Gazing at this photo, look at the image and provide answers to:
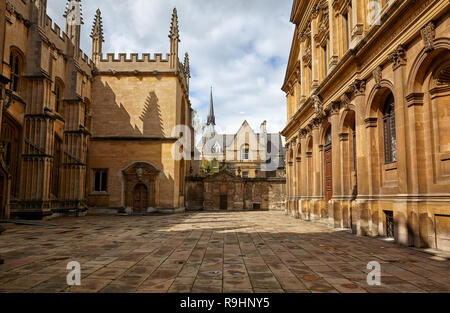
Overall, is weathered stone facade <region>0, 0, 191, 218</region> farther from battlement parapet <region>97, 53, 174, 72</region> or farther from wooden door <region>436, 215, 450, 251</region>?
wooden door <region>436, 215, 450, 251</region>

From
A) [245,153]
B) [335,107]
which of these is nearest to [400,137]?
[335,107]

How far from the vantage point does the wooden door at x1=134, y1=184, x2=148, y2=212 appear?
27.9 m

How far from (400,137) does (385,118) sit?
226 cm

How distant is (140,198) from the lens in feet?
92.1

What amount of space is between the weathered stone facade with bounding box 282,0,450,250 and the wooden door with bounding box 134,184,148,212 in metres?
15.0

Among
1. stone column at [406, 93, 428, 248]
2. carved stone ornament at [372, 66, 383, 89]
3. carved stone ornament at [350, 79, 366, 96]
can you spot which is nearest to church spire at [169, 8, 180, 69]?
carved stone ornament at [350, 79, 366, 96]

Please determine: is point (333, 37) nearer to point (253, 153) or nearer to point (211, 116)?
point (253, 153)

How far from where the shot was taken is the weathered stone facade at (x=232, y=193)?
3731 centimetres

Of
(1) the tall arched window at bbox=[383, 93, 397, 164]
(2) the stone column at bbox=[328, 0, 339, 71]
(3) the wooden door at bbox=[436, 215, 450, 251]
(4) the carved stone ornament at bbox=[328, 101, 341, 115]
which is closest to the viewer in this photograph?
(3) the wooden door at bbox=[436, 215, 450, 251]

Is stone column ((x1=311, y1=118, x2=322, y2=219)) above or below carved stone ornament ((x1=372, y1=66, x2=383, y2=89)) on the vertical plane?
below

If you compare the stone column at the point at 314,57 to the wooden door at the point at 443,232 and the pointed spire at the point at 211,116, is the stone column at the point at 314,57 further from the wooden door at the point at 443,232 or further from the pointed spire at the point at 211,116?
the pointed spire at the point at 211,116

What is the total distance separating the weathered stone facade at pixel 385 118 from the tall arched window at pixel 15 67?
1828 cm

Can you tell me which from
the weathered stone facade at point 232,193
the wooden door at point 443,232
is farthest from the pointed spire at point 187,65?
the wooden door at point 443,232

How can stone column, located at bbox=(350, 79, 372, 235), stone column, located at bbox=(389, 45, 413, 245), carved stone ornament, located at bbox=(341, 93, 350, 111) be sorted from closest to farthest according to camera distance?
stone column, located at bbox=(389, 45, 413, 245) < stone column, located at bbox=(350, 79, 372, 235) < carved stone ornament, located at bbox=(341, 93, 350, 111)
